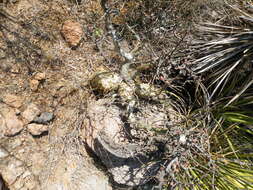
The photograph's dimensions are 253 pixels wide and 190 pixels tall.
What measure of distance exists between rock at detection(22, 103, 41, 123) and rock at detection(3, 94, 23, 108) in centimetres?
7

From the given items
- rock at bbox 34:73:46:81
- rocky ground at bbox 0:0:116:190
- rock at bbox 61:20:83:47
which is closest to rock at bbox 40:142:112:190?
rocky ground at bbox 0:0:116:190

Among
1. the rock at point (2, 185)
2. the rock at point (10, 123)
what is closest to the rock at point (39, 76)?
the rock at point (10, 123)

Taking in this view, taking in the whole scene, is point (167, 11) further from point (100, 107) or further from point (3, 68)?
point (3, 68)

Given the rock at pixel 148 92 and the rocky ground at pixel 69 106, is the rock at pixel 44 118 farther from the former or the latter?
the rock at pixel 148 92

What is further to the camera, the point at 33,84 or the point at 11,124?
the point at 33,84

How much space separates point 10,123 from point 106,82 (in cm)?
80

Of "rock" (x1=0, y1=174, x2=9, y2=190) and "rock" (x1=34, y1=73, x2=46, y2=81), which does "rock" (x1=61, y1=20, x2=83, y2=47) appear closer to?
"rock" (x1=34, y1=73, x2=46, y2=81)

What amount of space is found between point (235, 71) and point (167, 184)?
2.89 feet

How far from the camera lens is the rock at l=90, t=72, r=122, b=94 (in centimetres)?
172

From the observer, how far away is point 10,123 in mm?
1645

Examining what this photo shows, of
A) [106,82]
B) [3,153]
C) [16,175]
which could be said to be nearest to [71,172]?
[16,175]

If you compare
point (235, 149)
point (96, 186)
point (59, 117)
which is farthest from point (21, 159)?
point (235, 149)

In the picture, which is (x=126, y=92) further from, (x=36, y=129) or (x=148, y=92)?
(x=36, y=129)

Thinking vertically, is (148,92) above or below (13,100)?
below
